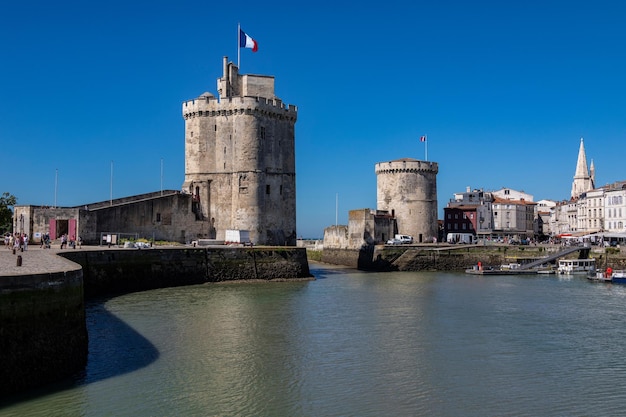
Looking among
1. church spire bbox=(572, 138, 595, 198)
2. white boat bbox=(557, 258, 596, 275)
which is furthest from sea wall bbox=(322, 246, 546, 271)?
church spire bbox=(572, 138, 595, 198)

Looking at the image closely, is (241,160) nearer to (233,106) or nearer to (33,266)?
(233,106)

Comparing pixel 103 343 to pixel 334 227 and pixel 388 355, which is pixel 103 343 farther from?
pixel 334 227

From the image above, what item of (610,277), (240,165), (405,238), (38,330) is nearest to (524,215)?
(405,238)

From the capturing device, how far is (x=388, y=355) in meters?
19.1

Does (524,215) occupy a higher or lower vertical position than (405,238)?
higher

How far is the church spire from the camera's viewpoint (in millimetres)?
111062

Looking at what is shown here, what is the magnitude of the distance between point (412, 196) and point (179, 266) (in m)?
34.4

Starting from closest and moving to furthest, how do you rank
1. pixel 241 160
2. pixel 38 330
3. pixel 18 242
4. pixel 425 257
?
pixel 38 330, pixel 18 242, pixel 241 160, pixel 425 257

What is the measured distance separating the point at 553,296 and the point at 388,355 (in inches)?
740

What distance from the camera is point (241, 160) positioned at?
4609 centimetres

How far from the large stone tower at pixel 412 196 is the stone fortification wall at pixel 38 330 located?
52.2 metres

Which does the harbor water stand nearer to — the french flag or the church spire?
the french flag

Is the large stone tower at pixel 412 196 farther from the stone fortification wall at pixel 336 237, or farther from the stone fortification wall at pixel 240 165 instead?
the stone fortification wall at pixel 240 165

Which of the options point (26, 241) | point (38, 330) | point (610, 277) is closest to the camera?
point (38, 330)
